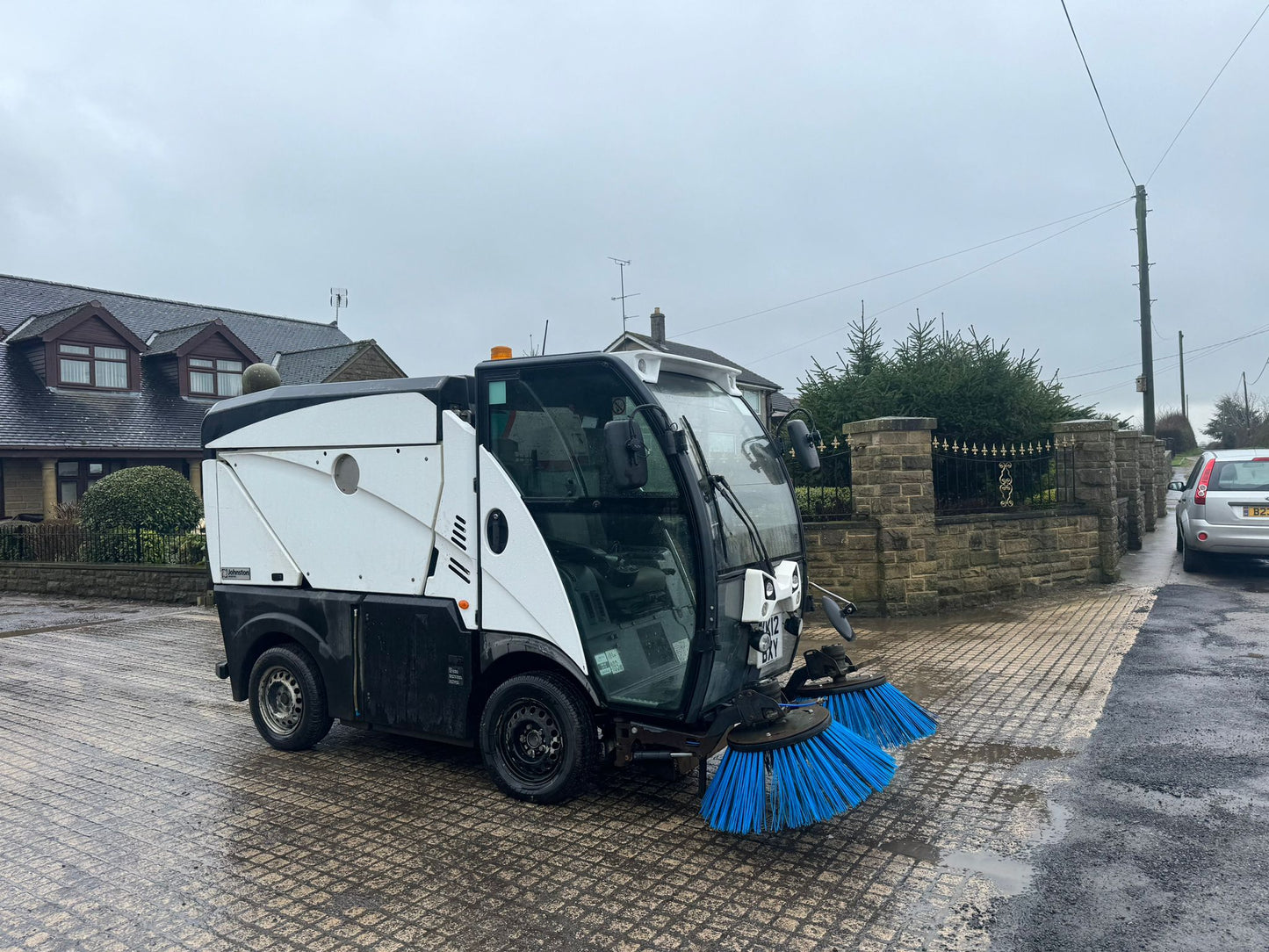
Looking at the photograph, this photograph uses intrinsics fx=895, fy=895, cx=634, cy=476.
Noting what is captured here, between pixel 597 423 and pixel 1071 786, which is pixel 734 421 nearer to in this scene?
pixel 597 423

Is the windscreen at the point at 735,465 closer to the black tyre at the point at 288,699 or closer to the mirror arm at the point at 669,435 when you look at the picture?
the mirror arm at the point at 669,435

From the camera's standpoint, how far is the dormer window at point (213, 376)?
27.9m

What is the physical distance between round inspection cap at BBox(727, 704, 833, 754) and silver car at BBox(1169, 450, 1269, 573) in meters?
10.4

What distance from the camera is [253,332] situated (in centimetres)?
3294

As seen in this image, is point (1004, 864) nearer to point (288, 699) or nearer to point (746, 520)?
point (746, 520)

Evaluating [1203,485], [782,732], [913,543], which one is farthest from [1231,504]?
[782,732]

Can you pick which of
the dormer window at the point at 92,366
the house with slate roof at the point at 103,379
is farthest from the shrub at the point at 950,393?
the dormer window at the point at 92,366

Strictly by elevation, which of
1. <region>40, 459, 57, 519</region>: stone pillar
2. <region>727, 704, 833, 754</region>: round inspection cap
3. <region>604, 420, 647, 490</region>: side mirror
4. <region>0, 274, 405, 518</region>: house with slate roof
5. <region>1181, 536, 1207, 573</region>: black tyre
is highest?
<region>0, 274, 405, 518</region>: house with slate roof

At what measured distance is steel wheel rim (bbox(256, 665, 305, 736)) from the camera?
5.91m

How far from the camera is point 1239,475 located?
1241 cm

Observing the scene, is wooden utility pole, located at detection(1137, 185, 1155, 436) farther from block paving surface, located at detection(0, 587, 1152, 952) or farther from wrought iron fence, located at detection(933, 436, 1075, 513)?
block paving surface, located at detection(0, 587, 1152, 952)

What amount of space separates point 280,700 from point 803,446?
3863mm

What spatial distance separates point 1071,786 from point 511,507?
11.4 feet

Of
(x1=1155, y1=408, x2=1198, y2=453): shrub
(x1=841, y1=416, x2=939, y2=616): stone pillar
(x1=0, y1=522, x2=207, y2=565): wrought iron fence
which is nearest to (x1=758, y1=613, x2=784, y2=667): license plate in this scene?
(x1=841, y1=416, x2=939, y2=616): stone pillar
